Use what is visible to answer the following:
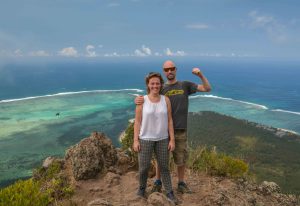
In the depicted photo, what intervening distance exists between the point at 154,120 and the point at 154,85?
0.71 meters

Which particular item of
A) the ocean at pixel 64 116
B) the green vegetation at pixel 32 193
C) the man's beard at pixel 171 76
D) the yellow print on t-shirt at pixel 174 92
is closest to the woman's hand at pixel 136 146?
the yellow print on t-shirt at pixel 174 92

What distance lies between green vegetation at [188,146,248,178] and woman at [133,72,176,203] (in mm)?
3571

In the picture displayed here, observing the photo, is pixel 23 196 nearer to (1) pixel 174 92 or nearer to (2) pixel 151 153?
(2) pixel 151 153

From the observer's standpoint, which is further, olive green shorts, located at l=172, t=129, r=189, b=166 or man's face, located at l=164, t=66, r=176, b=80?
olive green shorts, located at l=172, t=129, r=189, b=166

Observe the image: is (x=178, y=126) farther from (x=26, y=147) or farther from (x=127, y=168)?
(x=26, y=147)

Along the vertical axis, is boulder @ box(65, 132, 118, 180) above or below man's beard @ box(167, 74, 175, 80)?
below

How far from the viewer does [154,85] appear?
6.38m

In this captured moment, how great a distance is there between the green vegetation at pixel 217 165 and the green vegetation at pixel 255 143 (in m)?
39.8

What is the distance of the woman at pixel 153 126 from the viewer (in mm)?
6289

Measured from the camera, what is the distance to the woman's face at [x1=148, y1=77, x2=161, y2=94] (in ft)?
20.9

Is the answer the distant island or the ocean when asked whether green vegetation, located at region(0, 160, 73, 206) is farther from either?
the ocean

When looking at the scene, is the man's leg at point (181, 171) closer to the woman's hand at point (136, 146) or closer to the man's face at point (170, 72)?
the woman's hand at point (136, 146)

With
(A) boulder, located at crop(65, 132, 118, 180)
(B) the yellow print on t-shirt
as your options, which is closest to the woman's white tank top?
(B) the yellow print on t-shirt

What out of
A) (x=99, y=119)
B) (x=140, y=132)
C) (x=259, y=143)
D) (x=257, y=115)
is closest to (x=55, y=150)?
(x=99, y=119)
